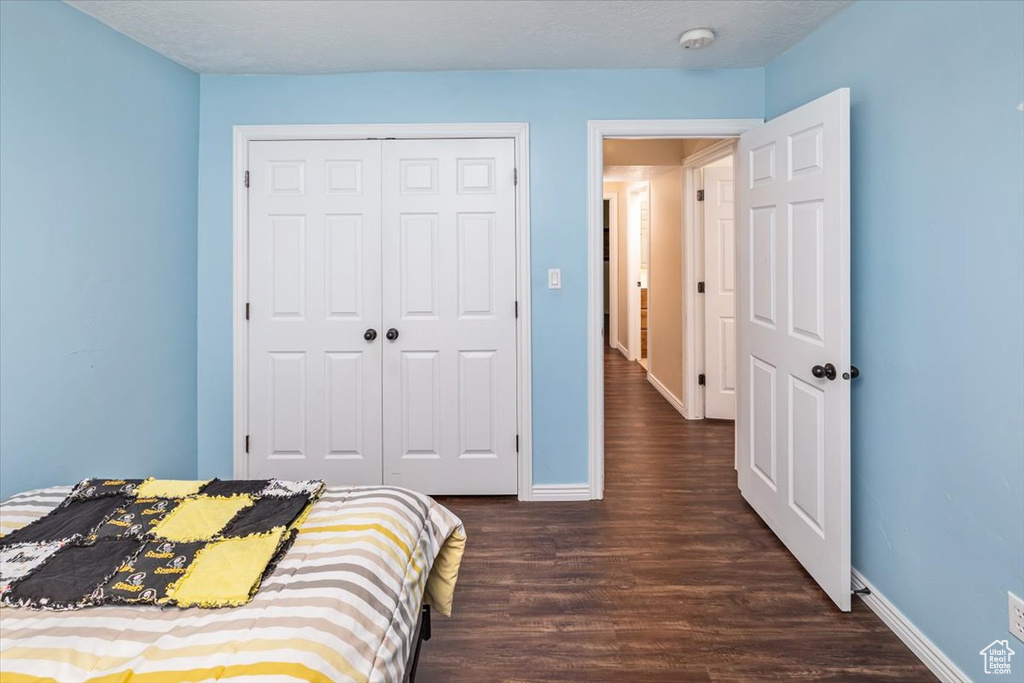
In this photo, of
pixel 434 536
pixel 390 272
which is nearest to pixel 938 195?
pixel 434 536

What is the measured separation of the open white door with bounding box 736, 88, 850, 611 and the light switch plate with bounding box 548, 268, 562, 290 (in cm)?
A: 96

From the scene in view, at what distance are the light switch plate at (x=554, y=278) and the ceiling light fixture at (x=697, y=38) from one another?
48.6 inches

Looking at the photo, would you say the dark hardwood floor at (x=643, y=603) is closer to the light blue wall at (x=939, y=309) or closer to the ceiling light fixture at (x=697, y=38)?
the light blue wall at (x=939, y=309)

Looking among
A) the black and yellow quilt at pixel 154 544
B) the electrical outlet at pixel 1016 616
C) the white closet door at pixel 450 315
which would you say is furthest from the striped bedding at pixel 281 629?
the white closet door at pixel 450 315

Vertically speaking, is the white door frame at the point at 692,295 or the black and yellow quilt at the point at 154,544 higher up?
the white door frame at the point at 692,295

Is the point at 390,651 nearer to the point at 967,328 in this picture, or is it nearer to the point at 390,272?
the point at 967,328

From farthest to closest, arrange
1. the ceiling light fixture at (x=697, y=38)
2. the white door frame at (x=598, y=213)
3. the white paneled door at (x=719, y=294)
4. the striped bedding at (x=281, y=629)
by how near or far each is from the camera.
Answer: the white paneled door at (x=719, y=294), the white door frame at (x=598, y=213), the ceiling light fixture at (x=697, y=38), the striped bedding at (x=281, y=629)

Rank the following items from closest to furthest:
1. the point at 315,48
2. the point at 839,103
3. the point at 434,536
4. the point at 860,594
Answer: the point at 434,536, the point at 839,103, the point at 860,594, the point at 315,48

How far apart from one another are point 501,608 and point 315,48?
8.60 ft

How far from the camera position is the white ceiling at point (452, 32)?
2342mm

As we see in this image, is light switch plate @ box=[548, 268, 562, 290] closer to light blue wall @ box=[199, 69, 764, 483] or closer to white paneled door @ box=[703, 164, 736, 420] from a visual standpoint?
light blue wall @ box=[199, 69, 764, 483]

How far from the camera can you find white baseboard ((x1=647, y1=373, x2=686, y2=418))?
5.20 metres

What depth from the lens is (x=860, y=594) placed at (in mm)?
2236

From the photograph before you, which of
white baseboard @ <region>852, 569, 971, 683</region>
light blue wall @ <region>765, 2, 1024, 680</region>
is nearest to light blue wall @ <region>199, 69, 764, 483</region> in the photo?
light blue wall @ <region>765, 2, 1024, 680</region>
